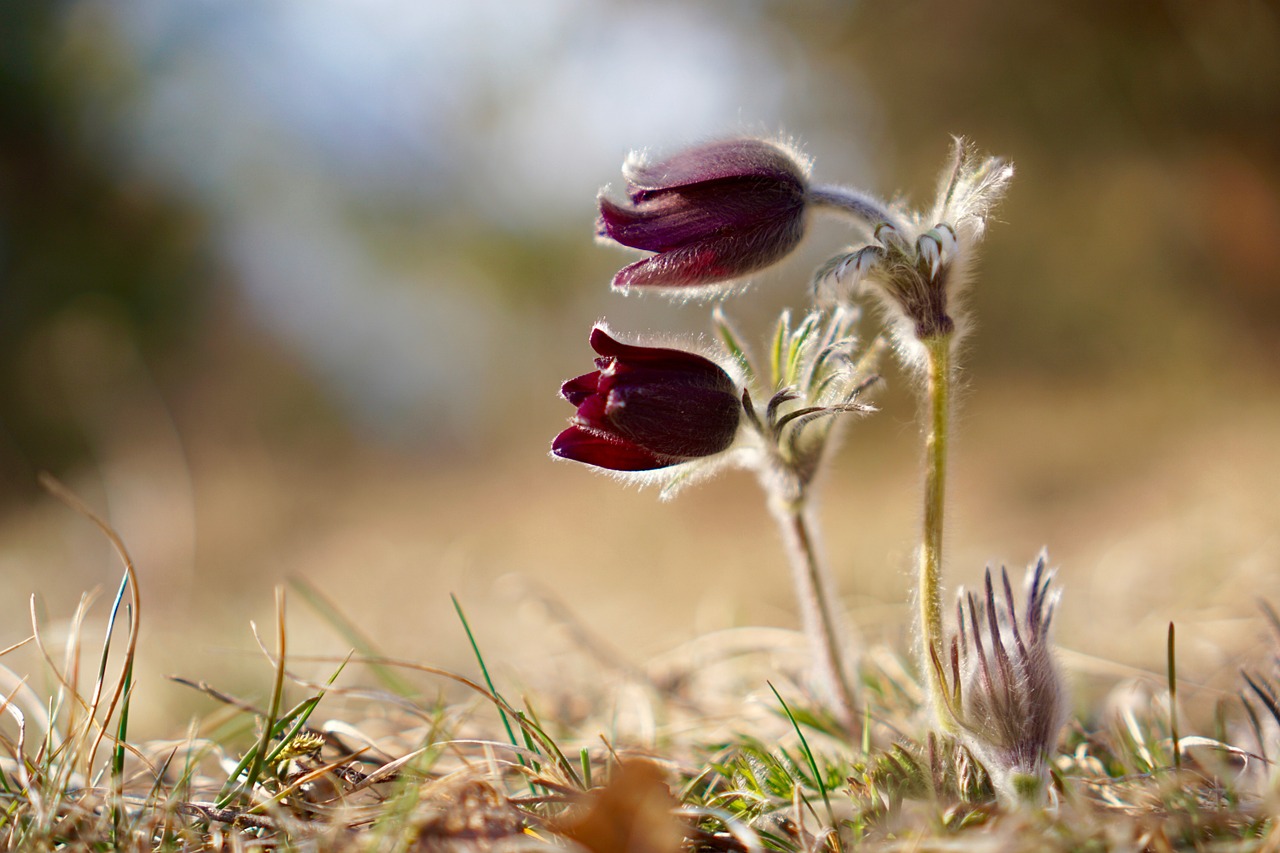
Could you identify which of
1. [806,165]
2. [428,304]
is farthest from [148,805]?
[428,304]

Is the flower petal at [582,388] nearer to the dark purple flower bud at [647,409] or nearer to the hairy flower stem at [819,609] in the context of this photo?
the dark purple flower bud at [647,409]

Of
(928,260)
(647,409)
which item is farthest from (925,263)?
(647,409)

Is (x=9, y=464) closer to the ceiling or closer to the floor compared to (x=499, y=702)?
closer to the floor

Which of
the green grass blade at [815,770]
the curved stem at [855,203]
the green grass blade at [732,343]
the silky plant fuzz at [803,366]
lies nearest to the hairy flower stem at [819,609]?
the silky plant fuzz at [803,366]

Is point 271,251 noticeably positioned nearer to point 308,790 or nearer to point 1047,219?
point 1047,219

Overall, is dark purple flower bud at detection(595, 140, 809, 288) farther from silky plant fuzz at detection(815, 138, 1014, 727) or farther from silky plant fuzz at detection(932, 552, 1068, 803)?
silky plant fuzz at detection(932, 552, 1068, 803)

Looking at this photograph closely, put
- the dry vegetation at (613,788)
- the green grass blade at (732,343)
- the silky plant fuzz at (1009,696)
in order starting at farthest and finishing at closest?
the green grass blade at (732,343) < the silky plant fuzz at (1009,696) < the dry vegetation at (613,788)
